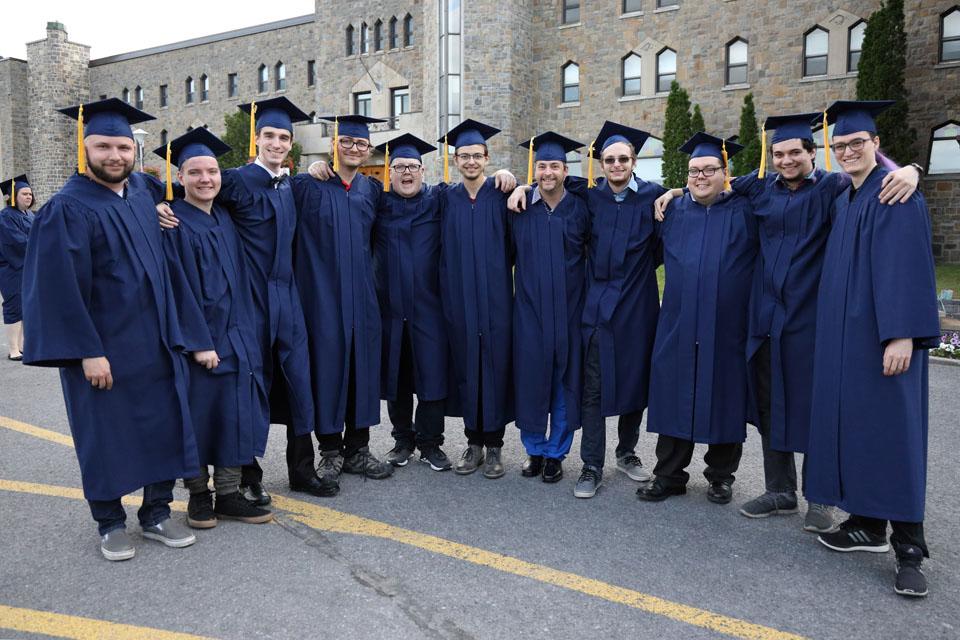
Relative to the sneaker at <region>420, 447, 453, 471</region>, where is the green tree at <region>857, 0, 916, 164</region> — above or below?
above

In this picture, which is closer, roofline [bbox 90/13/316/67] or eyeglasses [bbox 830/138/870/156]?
eyeglasses [bbox 830/138/870/156]

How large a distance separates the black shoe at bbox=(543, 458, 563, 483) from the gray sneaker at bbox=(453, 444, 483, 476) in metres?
0.48

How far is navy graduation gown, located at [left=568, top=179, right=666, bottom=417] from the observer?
455 cm

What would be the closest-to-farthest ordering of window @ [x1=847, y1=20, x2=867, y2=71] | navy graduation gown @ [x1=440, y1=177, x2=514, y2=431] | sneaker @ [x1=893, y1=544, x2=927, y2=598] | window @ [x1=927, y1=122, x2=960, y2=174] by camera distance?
sneaker @ [x1=893, y1=544, x2=927, y2=598] → navy graduation gown @ [x1=440, y1=177, x2=514, y2=431] → window @ [x1=927, y1=122, x2=960, y2=174] → window @ [x1=847, y1=20, x2=867, y2=71]

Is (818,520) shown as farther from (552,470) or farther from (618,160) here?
(618,160)

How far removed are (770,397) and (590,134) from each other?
2138 centimetres

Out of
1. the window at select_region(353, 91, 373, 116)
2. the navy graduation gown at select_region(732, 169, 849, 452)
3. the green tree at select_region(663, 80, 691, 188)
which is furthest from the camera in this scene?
the window at select_region(353, 91, 373, 116)

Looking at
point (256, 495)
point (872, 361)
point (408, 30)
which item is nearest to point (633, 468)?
point (872, 361)

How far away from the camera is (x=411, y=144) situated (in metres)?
4.98

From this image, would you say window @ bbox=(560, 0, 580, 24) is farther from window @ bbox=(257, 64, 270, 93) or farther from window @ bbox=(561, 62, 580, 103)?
window @ bbox=(257, 64, 270, 93)

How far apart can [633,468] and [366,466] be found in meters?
1.75

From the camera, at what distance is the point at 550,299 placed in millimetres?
4695

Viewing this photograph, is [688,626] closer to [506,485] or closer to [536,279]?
Answer: [506,485]

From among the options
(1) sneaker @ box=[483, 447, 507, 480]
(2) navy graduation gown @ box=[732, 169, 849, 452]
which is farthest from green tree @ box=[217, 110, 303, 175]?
(2) navy graduation gown @ box=[732, 169, 849, 452]
